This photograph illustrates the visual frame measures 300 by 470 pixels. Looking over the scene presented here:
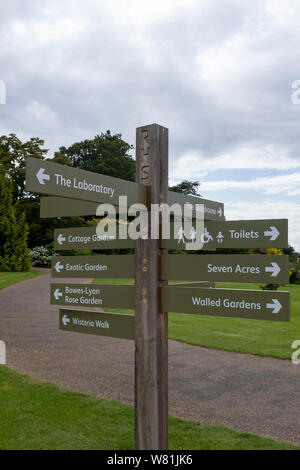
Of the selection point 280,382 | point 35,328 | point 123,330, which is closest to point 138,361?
point 123,330

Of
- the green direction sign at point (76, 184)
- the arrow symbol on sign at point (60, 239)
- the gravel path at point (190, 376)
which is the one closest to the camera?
the green direction sign at point (76, 184)

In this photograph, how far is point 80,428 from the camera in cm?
429

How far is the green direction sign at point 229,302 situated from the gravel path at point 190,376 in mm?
1841

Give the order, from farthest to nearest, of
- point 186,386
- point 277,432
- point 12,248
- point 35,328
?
1. point 12,248
2. point 35,328
3. point 186,386
4. point 277,432

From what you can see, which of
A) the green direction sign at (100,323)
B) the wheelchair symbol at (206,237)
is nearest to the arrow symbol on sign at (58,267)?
the green direction sign at (100,323)

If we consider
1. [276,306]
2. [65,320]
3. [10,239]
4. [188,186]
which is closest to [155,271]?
[276,306]

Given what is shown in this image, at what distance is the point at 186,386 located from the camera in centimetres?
570

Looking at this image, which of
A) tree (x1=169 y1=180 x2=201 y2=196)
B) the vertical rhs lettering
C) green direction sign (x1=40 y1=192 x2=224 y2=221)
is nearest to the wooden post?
green direction sign (x1=40 y1=192 x2=224 y2=221)

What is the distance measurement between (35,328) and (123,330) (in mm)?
6710

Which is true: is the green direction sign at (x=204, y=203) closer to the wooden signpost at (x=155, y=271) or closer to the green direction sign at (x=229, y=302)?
the wooden signpost at (x=155, y=271)

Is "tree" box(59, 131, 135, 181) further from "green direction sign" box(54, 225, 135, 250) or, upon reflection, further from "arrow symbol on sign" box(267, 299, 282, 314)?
"arrow symbol on sign" box(267, 299, 282, 314)

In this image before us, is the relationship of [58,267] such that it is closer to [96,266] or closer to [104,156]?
[96,266]

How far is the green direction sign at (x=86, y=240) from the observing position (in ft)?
11.5
